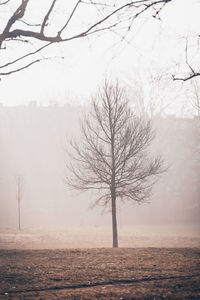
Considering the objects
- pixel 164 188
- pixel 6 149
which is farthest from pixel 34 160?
pixel 164 188

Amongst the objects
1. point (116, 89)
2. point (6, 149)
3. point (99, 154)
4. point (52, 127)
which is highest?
point (52, 127)

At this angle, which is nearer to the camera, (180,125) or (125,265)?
(125,265)

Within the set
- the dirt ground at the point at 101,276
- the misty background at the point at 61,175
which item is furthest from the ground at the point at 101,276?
the misty background at the point at 61,175

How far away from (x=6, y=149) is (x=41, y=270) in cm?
5017

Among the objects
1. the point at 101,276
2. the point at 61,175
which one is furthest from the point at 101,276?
the point at 61,175

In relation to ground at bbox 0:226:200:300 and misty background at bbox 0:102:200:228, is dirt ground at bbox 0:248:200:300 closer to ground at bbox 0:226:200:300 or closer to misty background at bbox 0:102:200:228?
ground at bbox 0:226:200:300

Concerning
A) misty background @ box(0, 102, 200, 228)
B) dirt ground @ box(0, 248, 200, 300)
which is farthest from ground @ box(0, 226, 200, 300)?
misty background @ box(0, 102, 200, 228)

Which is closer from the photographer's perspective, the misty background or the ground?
the ground

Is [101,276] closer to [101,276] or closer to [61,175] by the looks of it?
[101,276]

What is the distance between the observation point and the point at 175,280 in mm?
3785

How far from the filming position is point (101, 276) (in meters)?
4.13

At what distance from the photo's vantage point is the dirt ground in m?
3.38

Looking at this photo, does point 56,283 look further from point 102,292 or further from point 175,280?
point 175,280

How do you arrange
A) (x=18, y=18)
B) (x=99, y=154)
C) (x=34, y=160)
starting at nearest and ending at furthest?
(x=18, y=18), (x=99, y=154), (x=34, y=160)
